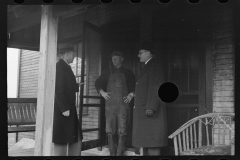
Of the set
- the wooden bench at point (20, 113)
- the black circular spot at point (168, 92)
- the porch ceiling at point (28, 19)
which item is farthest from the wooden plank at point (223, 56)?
the wooden bench at point (20, 113)

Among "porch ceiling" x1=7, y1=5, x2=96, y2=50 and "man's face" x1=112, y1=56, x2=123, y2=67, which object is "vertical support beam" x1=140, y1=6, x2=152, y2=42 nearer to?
"man's face" x1=112, y1=56, x2=123, y2=67

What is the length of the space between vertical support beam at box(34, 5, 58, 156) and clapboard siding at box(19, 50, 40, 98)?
282cm

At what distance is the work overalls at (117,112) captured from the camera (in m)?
4.82

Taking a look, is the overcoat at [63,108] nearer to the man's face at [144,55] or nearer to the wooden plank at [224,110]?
the man's face at [144,55]

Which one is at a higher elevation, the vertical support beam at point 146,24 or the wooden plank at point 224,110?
the vertical support beam at point 146,24

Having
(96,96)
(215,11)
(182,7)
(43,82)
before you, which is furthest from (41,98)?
(215,11)

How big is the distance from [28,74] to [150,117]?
394cm

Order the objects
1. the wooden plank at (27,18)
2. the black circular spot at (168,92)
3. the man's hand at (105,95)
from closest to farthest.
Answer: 1. the wooden plank at (27,18)
2. the black circular spot at (168,92)
3. the man's hand at (105,95)

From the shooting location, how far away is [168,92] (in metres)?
4.64

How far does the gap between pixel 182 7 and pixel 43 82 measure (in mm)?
2716
